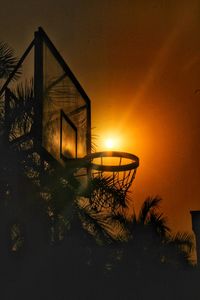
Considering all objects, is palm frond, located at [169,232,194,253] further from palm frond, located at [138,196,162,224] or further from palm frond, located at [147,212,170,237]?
palm frond, located at [138,196,162,224]

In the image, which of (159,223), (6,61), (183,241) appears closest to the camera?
(6,61)

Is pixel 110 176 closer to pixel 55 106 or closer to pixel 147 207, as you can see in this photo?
pixel 55 106

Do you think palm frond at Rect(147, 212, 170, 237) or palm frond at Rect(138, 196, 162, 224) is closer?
palm frond at Rect(147, 212, 170, 237)

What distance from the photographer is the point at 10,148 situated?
1184cm

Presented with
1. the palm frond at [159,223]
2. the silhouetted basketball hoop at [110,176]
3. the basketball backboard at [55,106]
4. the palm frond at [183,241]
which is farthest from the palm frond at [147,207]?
the basketball backboard at [55,106]

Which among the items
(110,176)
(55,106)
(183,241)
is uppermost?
(55,106)

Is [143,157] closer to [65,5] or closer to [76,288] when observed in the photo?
[65,5]

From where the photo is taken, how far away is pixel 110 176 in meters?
13.1

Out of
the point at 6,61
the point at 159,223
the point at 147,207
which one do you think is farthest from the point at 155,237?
the point at 6,61

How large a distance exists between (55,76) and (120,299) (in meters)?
4.93

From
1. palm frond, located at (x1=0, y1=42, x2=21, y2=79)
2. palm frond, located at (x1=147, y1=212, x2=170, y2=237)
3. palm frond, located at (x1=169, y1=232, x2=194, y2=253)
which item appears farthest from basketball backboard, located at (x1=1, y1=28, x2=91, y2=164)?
palm frond, located at (x1=169, y1=232, x2=194, y2=253)

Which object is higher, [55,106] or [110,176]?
[55,106]

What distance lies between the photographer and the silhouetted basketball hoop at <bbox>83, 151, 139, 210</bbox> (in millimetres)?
12648

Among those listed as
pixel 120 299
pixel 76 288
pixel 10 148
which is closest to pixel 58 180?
pixel 10 148
